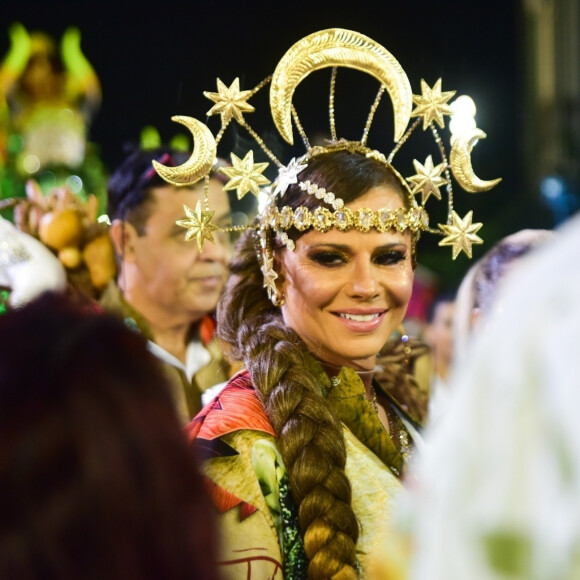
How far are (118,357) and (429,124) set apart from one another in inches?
74.1

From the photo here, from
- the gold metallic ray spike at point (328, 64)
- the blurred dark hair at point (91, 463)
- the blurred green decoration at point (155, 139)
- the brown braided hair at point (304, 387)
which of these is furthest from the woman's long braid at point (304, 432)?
the blurred green decoration at point (155, 139)

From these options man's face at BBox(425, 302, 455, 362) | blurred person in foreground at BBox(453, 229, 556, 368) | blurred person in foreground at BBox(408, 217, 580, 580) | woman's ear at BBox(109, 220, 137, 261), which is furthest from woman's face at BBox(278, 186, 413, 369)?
man's face at BBox(425, 302, 455, 362)

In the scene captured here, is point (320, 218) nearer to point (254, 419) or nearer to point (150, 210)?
point (254, 419)

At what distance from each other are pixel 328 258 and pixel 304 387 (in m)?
0.33

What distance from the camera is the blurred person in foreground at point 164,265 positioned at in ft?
12.5

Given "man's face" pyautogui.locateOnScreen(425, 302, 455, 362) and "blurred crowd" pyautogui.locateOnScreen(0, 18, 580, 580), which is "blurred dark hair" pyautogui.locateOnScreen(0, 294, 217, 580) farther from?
"man's face" pyautogui.locateOnScreen(425, 302, 455, 362)

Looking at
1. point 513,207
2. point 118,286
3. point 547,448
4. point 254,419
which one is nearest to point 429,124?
point 254,419

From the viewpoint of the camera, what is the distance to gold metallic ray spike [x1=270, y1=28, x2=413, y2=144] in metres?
2.61

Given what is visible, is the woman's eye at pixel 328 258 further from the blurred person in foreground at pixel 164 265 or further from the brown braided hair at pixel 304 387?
the blurred person in foreground at pixel 164 265

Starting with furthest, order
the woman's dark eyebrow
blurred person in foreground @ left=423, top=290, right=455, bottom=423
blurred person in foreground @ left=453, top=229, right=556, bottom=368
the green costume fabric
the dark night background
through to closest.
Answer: the dark night background, blurred person in foreground @ left=423, top=290, right=455, bottom=423, blurred person in foreground @ left=453, top=229, right=556, bottom=368, the woman's dark eyebrow, the green costume fabric

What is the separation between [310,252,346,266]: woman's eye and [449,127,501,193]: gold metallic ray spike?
518 millimetres

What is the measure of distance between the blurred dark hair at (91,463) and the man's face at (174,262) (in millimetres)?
2759

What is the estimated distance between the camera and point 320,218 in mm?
2424

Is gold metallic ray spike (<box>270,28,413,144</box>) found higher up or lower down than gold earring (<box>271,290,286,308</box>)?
higher up
